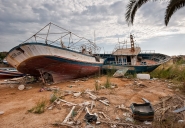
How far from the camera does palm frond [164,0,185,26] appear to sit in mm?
5660

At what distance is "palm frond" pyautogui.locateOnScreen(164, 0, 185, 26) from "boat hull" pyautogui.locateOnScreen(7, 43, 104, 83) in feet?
23.1

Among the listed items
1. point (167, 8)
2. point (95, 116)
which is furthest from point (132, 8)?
point (95, 116)

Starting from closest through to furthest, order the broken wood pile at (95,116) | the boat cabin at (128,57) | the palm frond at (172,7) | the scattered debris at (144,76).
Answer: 1. the broken wood pile at (95,116)
2. the palm frond at (172,7)
3. the scattered debris at (144,76)
4. the boat cabin at (128,57)

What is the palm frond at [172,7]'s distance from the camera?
5.66 m

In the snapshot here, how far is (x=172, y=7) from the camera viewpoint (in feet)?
19.9

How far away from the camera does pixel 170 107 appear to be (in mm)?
5105

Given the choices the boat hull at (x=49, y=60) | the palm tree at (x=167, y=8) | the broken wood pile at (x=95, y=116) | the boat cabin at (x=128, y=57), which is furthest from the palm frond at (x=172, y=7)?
the boat cabin at (x=128, y=57)

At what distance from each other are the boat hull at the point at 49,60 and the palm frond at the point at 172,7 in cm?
705

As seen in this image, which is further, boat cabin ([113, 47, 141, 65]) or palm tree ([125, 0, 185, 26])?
boat cabin ([113, 47, 141, 65])

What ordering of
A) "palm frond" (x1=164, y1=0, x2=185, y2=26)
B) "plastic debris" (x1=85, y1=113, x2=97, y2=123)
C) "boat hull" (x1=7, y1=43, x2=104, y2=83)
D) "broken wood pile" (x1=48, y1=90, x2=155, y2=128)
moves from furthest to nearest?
"boat hull" (x1=7, y1=43, x2=104, y2=83) < "palm frond" (x1=164, y1=0, x2=185, y2=26) < "plastic debris" (x1=85, y1=113, x2=97, y2=123) < "broken wood pile" (x1=48, y1=90, x2=155, y2=128)

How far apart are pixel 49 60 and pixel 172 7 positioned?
8.02 metres

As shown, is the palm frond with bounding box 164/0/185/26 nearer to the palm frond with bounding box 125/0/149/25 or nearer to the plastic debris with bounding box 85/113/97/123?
the palm frond with bounding box 125/0/149/25

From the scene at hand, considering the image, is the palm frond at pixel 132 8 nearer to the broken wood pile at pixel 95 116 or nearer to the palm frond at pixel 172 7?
the palm frond at pixel 172 7

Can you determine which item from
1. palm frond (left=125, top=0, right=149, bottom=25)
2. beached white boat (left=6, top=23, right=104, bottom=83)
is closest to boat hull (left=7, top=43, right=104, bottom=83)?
beached white boat (left=6, top=23, right=104, bottom=83)
